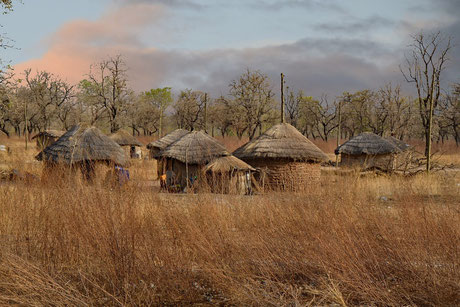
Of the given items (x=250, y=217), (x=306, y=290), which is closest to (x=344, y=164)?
(x=250, y=217)

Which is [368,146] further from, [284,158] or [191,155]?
[191,155]

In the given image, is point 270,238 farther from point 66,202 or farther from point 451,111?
point 451,111

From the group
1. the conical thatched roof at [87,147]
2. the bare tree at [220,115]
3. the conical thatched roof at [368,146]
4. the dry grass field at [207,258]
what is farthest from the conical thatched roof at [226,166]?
the bare tree at [220,115]

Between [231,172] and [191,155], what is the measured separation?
240 cm

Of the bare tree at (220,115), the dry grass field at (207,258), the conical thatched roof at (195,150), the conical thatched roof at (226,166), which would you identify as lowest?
the dry grass field at (207,258)

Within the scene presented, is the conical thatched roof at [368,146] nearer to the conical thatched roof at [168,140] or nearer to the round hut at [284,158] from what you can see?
the round hut at [284,158]

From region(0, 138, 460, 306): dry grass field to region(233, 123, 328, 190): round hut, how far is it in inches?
393

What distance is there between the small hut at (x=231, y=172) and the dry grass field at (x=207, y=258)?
8.99 metres

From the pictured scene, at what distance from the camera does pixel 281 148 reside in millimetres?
15047

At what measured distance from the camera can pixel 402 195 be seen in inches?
192

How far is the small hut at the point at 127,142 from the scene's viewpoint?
1210 inches

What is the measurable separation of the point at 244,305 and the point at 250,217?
204 centimetres

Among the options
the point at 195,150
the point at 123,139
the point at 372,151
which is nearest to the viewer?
the point at 195,150

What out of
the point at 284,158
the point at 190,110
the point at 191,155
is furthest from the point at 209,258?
the point at 190,110
